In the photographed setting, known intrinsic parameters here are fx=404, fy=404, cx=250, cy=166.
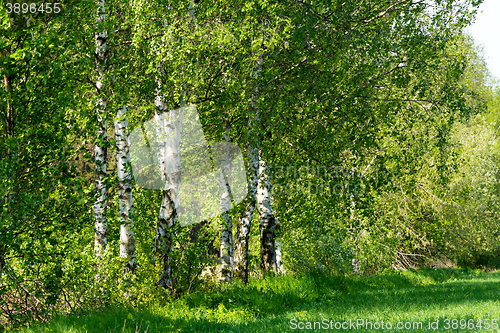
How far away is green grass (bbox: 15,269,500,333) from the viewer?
5.97 m

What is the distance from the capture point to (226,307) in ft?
25.7

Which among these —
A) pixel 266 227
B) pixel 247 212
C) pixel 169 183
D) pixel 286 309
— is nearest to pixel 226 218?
pixel 247 212

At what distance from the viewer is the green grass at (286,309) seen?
5969 millimetres

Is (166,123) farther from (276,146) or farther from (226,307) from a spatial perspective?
(226,307)

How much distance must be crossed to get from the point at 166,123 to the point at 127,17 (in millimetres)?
3123

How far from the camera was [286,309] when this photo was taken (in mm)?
8148

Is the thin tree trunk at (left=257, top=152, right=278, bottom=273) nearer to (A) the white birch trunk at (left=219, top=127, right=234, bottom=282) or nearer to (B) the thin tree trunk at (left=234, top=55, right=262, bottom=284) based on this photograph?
(B) the thin tree trunk at (left=234, top=55, right=262, bottom=284)

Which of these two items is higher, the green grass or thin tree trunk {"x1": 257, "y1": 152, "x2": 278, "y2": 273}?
thin tree trunk {"x1": 257, "y1": 152, "x2": 278, "y2": 273}

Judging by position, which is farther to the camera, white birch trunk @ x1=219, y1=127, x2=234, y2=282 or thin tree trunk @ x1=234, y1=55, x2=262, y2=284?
white birch trunk @ x1=219, y1=127, x2=234, y2=282

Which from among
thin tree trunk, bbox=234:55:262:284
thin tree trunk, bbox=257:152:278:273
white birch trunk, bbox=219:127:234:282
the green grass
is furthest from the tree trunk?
thin tree trunk, bbox=257:152:278:273

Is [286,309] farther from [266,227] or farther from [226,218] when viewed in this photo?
[266,227]

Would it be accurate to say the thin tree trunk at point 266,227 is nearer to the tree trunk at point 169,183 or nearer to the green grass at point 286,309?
the green grass at point 286,309

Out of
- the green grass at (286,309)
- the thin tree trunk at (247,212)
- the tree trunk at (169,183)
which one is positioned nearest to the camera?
the green grass at (286,309)

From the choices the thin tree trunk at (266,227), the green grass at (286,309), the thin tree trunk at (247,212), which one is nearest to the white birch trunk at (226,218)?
the thin tree trunk at (247,212)
